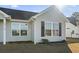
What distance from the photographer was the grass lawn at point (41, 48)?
7.46 metres

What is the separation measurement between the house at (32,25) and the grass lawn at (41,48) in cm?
33

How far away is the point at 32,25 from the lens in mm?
9078

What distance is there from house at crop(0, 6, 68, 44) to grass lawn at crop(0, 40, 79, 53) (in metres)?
0.33

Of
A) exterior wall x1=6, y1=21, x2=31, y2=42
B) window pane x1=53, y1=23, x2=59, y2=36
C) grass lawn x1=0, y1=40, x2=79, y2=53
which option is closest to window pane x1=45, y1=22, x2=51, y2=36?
window pane x1=53, y1=23, x2=59, y2=36

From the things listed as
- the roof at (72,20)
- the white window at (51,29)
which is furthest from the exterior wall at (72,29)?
the white window at (51,29)

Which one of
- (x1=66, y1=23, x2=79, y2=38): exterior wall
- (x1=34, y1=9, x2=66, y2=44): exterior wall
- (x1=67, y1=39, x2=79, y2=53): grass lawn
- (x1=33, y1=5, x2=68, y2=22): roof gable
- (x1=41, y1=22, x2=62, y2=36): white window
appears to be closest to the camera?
(x1=66, y1=23, x2=79, y2=38): exterior wall

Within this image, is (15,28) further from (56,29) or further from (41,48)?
(41,48)

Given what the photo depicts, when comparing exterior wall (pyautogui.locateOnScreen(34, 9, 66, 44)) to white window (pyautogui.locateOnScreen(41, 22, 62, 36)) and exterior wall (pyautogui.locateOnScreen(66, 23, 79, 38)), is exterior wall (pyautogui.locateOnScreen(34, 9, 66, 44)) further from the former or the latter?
exterior wall (pyautogui.locateOnScreen(66, 23, 79, 38))

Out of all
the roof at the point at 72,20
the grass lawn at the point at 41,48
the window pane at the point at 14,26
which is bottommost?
the grass lawn at the point at 41,48

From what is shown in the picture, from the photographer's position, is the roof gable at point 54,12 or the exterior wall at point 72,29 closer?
the exterior wall at point 72,29

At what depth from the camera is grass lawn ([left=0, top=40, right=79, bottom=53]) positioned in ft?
24.5

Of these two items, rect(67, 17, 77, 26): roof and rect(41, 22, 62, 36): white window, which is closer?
rect(67, 17, 77, 26): roof

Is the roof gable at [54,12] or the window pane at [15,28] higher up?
the roof gable at [54,12]

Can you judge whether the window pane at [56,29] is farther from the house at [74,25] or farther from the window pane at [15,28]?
the window pane at [15,28]
